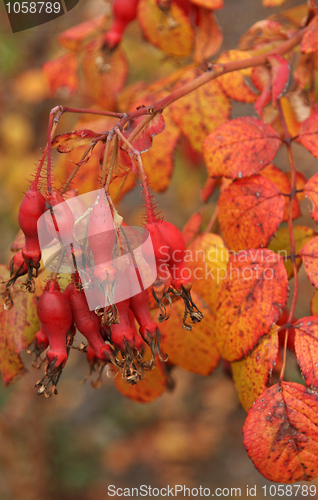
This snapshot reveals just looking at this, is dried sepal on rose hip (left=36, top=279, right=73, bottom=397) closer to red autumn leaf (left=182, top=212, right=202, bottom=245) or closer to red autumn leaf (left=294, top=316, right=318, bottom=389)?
red autumn leaf (left=294, top=316, right=318, bottom=389)

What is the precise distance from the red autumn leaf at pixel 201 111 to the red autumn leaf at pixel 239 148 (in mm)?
161

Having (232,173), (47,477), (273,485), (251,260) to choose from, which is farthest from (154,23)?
(47,477)

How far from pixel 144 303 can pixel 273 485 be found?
6.58 ft

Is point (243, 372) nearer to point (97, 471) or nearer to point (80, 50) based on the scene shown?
point (80, 50)

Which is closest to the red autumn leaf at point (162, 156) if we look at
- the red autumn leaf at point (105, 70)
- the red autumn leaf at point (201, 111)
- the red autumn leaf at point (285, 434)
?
the red autumn leaf at point (201, 111)

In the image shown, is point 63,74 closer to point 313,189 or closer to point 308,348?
point 313,189

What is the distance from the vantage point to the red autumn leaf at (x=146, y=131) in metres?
0.72

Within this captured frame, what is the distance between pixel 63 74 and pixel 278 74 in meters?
0.71

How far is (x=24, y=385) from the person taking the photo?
258 centimetres

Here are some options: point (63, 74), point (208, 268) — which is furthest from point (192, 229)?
point (63, 74)

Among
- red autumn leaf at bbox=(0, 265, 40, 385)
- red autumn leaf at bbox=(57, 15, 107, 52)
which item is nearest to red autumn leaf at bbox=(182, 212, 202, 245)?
red autumn leaf at bbox=(0, 265, 40, 385)

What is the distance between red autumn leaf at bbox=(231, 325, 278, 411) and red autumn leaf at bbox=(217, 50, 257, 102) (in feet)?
1.86

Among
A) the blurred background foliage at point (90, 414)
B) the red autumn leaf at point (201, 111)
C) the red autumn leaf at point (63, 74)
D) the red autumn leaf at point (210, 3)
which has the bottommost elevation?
the blurred background foliage at point (90, 414)

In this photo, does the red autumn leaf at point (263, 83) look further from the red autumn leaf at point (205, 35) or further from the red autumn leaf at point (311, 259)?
the red autumn leaf at point (311, 259)
